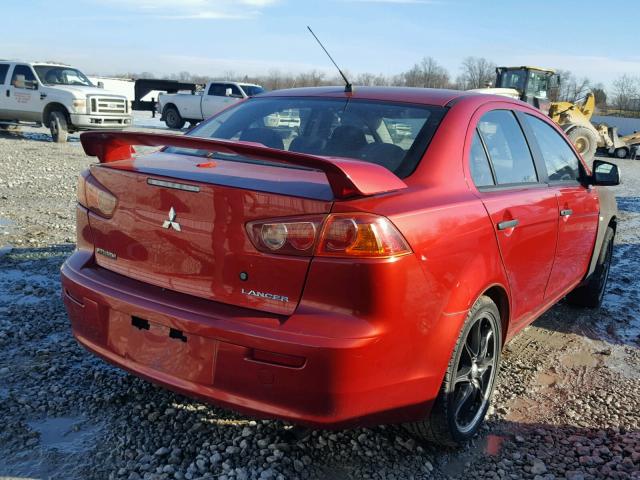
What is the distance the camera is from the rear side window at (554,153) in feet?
12.4

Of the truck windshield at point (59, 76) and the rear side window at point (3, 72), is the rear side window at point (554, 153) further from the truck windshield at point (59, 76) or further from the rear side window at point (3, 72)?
the rear side window at point (3, 72)

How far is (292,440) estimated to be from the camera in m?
2.74

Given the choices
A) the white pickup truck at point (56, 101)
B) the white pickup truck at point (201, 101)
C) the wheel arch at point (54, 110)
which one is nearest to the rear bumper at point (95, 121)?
the white pickup truck at point (56, 101)

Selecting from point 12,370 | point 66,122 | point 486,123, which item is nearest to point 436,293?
point 486,123

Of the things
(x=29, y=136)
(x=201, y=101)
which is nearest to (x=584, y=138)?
(x=201, y=101)

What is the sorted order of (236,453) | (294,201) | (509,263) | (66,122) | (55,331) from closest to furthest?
(294,201)
(236,453)
(509,263)
(55,331)
(66,122)

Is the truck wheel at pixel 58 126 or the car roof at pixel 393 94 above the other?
the car roof at pixel 393 94

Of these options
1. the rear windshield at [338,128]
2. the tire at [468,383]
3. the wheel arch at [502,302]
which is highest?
the rear windshield at [338,128]

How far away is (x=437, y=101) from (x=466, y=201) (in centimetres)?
68

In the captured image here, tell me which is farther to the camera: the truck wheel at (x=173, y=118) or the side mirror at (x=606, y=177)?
the truck wheel at (x=173, y=118)

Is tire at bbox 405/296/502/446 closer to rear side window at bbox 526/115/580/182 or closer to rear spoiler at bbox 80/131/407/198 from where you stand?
rear spoiler at bbox 80/131/407/198

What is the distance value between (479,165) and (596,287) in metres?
2.53

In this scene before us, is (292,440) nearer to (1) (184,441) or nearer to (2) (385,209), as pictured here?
(1) (184,441)

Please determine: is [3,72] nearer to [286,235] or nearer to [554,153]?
[554,153]
